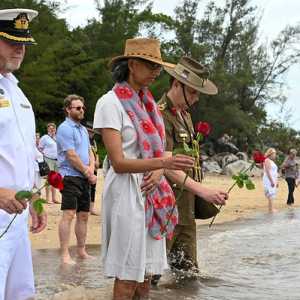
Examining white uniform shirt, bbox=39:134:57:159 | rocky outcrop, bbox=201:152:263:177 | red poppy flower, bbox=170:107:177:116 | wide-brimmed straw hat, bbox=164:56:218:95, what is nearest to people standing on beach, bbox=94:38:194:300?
wide-brimmed straw hat, bbox=164:56:218:95

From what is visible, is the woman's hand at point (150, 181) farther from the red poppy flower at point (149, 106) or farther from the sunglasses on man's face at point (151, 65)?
the sunglasses on man's face at point (151, 65)

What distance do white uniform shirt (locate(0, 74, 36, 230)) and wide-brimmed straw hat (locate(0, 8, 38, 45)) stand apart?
0.21 metres

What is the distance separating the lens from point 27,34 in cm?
354

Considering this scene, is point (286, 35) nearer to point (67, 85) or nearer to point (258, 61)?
point (258, 61)

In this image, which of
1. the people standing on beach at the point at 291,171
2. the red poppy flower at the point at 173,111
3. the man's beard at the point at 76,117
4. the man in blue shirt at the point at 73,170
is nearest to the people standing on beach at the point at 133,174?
the red poppy flower at the point at 173,111

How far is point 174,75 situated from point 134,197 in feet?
5.97

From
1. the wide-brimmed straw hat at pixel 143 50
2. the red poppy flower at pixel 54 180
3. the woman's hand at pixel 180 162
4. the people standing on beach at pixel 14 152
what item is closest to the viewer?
the red poppy flower at pixel 54 180

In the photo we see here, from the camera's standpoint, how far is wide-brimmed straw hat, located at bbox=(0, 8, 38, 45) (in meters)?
3.46

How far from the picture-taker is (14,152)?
11.2 ft

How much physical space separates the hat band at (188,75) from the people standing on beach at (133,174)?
4.01 ft

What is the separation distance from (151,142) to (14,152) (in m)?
1.23

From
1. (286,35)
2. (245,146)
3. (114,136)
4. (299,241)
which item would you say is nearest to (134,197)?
(114,136)

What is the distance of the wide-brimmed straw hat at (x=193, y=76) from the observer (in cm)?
587

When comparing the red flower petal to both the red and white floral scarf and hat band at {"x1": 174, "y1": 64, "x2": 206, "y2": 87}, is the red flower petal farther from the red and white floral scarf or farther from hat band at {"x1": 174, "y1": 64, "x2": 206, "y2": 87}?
hat band at {"x1": 174, "y1": 64, "x2": 206, "y2": 87}
